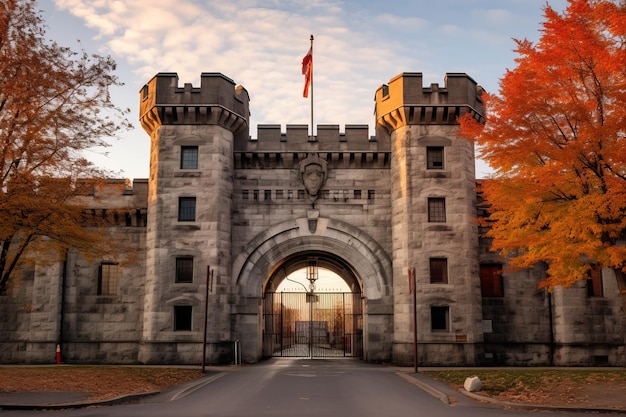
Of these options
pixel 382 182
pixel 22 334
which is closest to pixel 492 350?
pixel 382 182

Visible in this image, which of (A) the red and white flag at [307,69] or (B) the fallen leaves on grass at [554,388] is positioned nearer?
(B) the fallen leaves on grass at [554,388]

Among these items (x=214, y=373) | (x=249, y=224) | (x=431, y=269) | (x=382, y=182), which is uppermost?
(x=382, y=182)

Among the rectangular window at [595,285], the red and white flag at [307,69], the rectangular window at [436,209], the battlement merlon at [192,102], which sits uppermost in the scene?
the red and white flag at [307,69]

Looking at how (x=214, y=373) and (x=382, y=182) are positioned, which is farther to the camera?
(x=382, y=182)

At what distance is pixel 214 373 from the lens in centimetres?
2175

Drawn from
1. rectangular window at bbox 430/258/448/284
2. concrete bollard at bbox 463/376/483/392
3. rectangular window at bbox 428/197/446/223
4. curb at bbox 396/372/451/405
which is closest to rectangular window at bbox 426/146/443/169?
rectangular window at bbox 428/197/446/223

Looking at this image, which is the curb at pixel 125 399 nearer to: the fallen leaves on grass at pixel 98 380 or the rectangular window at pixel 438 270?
the fallen leaves on grass at pixel 98 380

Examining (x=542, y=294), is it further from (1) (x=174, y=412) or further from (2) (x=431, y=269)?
(1) (x=174, y=412)

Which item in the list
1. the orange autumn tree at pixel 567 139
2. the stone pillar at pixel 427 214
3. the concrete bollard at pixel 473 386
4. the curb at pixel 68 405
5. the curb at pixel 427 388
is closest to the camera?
the curb at pixel 68 405

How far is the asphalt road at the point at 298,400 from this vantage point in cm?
1212

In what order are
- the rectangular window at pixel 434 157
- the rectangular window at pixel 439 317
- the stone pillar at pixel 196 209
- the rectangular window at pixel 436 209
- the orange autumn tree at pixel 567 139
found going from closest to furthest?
the orange autumn tree at pixel 567 139 → the stone pillar at pixel 196 209 → the rectangular window at pixel 439 317 → the rectangular window at pixel 436 209 → the rectangular window at pixel 434 157

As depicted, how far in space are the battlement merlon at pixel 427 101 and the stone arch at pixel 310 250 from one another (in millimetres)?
5100

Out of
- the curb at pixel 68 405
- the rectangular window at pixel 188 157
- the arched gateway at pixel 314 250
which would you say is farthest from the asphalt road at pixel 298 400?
the rectangular window at pixel 188 157

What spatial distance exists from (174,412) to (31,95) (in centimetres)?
997
